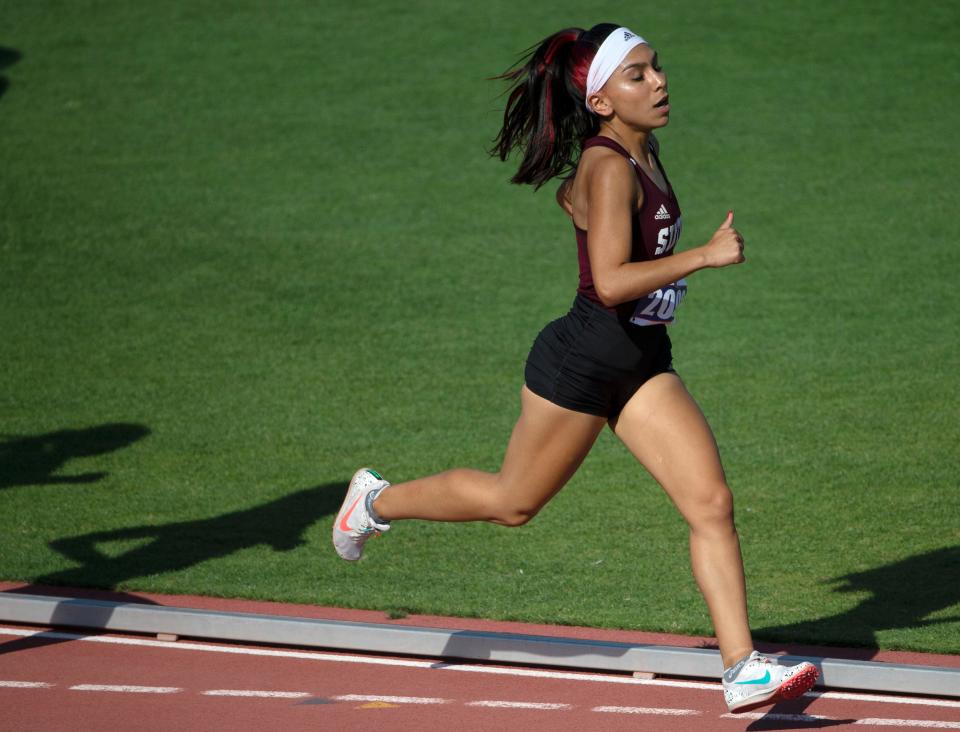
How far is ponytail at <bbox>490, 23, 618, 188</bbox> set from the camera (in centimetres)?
464

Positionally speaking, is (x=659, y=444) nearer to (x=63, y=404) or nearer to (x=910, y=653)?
(x=910, y=653)

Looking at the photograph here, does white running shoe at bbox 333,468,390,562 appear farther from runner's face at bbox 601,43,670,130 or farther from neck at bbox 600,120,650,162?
runner's face at bbox 601,43,670,130

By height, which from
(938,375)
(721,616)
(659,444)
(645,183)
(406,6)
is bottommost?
(938,375)

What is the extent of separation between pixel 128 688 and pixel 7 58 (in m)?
13.6

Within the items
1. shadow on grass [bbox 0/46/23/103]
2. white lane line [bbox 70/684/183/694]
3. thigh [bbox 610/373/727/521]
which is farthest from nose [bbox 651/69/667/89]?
shadow on grass [bbox 0/46/23/103]

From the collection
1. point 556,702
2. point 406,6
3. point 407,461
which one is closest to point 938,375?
point 407,461

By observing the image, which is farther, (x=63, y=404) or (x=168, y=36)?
(x=168, y=36)

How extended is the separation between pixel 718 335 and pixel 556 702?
18.3 feet

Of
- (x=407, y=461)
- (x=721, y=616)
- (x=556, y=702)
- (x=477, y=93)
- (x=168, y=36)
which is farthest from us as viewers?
(x=168, y=36)

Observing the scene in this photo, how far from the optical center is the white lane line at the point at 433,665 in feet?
15.6

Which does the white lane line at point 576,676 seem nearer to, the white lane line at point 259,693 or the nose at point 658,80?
the white lane line at point 259,693

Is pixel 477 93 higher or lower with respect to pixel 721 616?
higher

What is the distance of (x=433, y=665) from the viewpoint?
521 cm

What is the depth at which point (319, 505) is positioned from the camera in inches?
283
